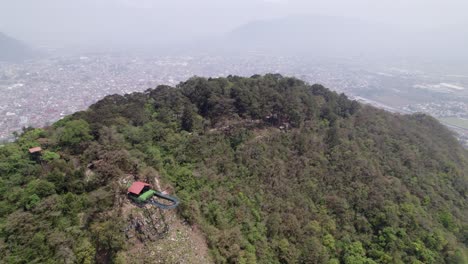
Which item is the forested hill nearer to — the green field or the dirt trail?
the dirt trail

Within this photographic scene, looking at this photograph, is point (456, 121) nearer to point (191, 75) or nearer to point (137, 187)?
point (191, 75)

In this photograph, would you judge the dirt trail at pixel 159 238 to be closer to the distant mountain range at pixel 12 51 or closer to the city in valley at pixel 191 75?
the city in valley at pixel 191 75

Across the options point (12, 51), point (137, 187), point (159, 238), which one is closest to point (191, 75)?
point (137, 187)

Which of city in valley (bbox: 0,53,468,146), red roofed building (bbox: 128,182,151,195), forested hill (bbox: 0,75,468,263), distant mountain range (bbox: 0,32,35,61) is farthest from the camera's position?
distant mountain range (bbox: 0,32,35,61)

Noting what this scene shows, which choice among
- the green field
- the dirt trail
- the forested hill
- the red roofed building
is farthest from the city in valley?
the dirt trail

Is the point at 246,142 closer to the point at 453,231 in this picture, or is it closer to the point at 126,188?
the point at 126,188

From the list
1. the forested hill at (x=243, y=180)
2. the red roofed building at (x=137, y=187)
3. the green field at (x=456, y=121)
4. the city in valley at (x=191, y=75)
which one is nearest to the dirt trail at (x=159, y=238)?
the forested hill at (x=243, y=180)

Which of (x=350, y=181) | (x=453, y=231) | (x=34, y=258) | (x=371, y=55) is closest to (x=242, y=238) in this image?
(x=34, y=258)
